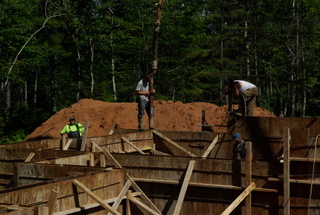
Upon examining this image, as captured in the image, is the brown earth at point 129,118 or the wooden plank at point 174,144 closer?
the wooden plank at point 174,144

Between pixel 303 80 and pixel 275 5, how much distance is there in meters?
7.67

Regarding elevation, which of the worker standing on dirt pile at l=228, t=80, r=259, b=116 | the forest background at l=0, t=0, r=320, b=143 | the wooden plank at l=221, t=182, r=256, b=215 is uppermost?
the forest background at l=0, t=0, r=320, b=143

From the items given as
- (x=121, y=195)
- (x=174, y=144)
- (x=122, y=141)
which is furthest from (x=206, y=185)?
(x=122, y=141)

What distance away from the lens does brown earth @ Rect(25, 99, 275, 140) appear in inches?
970

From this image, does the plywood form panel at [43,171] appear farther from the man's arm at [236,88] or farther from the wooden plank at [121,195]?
the man's arm at [236,88]

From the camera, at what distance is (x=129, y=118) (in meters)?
25.4

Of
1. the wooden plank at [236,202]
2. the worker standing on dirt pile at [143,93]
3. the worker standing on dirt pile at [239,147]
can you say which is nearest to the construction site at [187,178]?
the wooden plank at [236,202]

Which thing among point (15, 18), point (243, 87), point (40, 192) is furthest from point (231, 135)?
point (15, 18)

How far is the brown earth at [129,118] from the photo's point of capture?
24.6 m

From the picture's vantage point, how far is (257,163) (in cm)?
1080

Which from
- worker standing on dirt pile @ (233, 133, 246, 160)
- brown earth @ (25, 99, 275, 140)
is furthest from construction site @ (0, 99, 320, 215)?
brown earth @ (25, 99, 275, 140)

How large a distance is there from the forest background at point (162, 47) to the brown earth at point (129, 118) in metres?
8.74

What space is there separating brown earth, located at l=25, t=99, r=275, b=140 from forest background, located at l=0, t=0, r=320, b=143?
28.7ft

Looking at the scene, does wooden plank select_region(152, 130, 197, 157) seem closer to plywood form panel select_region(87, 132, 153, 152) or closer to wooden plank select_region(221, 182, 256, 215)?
plywood form panel select_region(87, 132, 153, 152)
